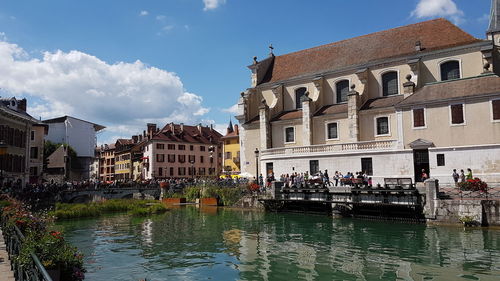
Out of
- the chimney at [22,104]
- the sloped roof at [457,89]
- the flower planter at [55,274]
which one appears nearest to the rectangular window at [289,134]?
the sloped roof at [457,89]

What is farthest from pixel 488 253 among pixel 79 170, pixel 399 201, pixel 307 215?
pixel 79 170

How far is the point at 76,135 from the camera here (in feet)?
247

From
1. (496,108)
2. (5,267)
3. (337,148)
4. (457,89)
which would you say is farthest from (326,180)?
(5,267)

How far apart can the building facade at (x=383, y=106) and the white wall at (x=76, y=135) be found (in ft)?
139

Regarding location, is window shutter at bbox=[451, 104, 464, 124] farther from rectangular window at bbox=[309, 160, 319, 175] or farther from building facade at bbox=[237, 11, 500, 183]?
rectangular window at bbox=[309, 160, 319, 175]

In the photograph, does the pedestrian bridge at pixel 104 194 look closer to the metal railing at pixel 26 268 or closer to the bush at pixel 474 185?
the metal railing at pixel 26 268

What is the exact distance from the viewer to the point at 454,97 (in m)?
28.3

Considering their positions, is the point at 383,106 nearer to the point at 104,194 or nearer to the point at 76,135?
the point at 104,194

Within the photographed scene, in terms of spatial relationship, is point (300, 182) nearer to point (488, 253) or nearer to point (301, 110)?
point (301, 110)

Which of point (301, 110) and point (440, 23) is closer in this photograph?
point (440, 23)

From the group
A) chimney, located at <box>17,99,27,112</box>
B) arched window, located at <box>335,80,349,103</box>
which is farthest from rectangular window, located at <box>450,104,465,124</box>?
chimney, located at <box>17,99,27,112</box>

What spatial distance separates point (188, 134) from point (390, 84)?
47.3 meters

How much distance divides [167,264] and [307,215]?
1672 centimetres

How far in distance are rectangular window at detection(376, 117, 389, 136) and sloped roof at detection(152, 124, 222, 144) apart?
41.3m
